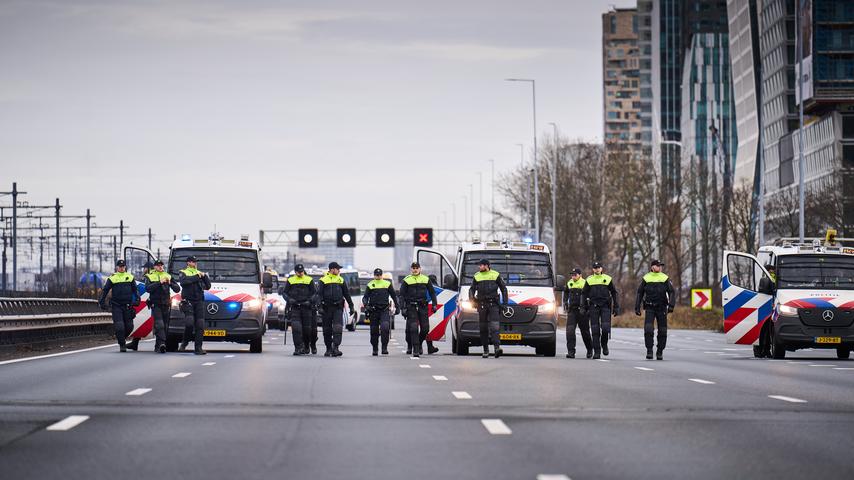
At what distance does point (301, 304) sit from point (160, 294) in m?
2.76

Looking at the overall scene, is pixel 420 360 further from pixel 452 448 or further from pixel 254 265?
pixel 452 448

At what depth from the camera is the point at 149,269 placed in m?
32.7

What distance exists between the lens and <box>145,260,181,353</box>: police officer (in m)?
31.0

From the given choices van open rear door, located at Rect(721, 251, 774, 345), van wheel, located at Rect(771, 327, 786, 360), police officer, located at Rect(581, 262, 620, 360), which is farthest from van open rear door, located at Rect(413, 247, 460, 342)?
van wheel, located at Rect(771, 327, 786, 360)

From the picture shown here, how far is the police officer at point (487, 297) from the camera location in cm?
2916

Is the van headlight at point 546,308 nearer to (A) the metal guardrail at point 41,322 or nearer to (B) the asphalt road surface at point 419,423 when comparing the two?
(B) the asphalt road surface at point 419,423

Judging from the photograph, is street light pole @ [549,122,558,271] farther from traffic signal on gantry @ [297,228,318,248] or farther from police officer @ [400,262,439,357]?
police officer @ [400,262,439,357]

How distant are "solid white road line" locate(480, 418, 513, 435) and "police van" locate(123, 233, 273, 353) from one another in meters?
18.0

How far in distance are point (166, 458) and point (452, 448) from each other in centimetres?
216

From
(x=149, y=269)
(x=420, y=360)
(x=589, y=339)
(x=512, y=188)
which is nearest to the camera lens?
(x=420, y=360)

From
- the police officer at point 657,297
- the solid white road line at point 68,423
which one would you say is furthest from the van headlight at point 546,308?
the solid white road line at point 68,423

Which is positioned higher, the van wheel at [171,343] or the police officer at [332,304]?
the police officer at [332,304]

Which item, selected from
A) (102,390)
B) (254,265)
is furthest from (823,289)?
(102,390)

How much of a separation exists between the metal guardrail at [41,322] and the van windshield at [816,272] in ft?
49.1
